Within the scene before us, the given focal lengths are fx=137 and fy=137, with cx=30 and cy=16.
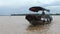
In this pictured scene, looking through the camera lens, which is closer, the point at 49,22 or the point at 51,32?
the point at 51,32

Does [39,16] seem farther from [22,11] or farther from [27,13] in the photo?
[22,11]

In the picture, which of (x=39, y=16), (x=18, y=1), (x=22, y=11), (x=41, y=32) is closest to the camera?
(x=41, y=32)

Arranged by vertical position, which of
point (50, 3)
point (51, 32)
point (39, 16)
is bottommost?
point (51, 32)

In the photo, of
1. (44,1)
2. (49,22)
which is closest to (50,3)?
(44,1)

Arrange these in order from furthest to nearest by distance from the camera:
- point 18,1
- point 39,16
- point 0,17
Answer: point 0,17 → point 18,1 → point 39,16

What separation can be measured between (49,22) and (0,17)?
31.2 inches

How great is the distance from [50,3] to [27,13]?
0.32 meters

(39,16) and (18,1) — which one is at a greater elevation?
(18,1)

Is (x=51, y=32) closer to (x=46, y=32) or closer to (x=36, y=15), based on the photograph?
(x=46, y=32)

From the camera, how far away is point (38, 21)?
138 cm

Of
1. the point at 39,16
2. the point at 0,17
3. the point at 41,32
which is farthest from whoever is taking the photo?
the point at 0,17

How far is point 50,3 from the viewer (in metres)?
1.56

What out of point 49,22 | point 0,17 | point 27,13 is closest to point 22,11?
point 27,13

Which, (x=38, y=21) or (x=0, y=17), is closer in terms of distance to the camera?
(x=38, y=21)
